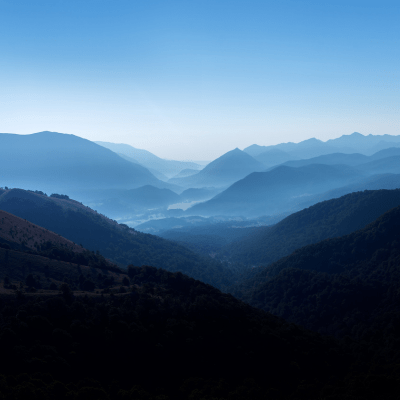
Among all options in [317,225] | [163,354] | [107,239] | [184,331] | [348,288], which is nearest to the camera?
[163,354]

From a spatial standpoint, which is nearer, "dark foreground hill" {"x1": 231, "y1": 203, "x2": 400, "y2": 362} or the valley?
the valley

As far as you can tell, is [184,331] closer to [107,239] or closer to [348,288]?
[348,288]

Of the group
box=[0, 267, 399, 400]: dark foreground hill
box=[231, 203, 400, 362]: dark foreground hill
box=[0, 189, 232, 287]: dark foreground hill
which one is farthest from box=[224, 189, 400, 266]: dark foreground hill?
box=[0, 267, 399, 400]: dark foreground hill

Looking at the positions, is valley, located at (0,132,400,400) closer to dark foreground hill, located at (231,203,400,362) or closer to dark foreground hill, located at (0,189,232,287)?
dark foreground hill, located at (231,203,400,362)

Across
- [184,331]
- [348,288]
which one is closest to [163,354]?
[184,331]

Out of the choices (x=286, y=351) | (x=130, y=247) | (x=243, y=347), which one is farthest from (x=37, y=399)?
(x=130, y=247)

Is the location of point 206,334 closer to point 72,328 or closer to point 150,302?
point 150,302
